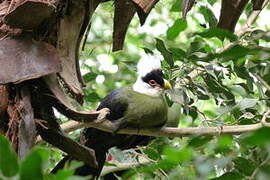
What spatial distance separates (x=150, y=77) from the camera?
96.1 inches

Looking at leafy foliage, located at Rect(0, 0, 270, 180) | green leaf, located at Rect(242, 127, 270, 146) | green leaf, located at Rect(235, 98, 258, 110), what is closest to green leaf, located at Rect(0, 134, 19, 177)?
leafy foliage, located at Rect(0, 0, 270, 180)

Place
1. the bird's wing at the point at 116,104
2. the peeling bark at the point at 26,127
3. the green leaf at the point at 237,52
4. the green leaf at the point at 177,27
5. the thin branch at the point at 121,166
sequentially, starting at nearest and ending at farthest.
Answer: the green leaf at the point at 237,52 → the peeling bark at the point at 26,127 → the green leaf at the point at 177,27 → the thin branch at the point at 121,166 → the bird's wing at the point at 116,104

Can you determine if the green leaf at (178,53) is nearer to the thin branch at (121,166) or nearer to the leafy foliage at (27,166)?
the thin branch at (121,166)

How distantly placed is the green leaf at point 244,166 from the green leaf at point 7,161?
0.52 m

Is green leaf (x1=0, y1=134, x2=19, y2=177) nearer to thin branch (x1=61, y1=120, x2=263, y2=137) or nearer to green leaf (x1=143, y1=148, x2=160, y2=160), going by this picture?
thin branch (x1=61, y1=120, x2=263, y2=137)

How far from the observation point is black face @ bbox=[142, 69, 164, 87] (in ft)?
7.80

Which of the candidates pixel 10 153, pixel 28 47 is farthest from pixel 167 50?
pixel 10 153

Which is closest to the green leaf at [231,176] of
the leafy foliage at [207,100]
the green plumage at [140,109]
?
the leafy foliage at [207,100]

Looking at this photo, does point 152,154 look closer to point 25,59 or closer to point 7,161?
point 25,59

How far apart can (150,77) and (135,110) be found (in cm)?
29

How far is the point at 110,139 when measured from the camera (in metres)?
2.31

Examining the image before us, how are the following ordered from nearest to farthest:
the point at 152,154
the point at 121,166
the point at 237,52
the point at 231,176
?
the point at 237,52, the point at 231,176, the point at 152,154, the point at 121,166

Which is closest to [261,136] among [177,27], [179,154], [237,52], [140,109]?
[179,154]

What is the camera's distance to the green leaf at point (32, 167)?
2.49 ft
